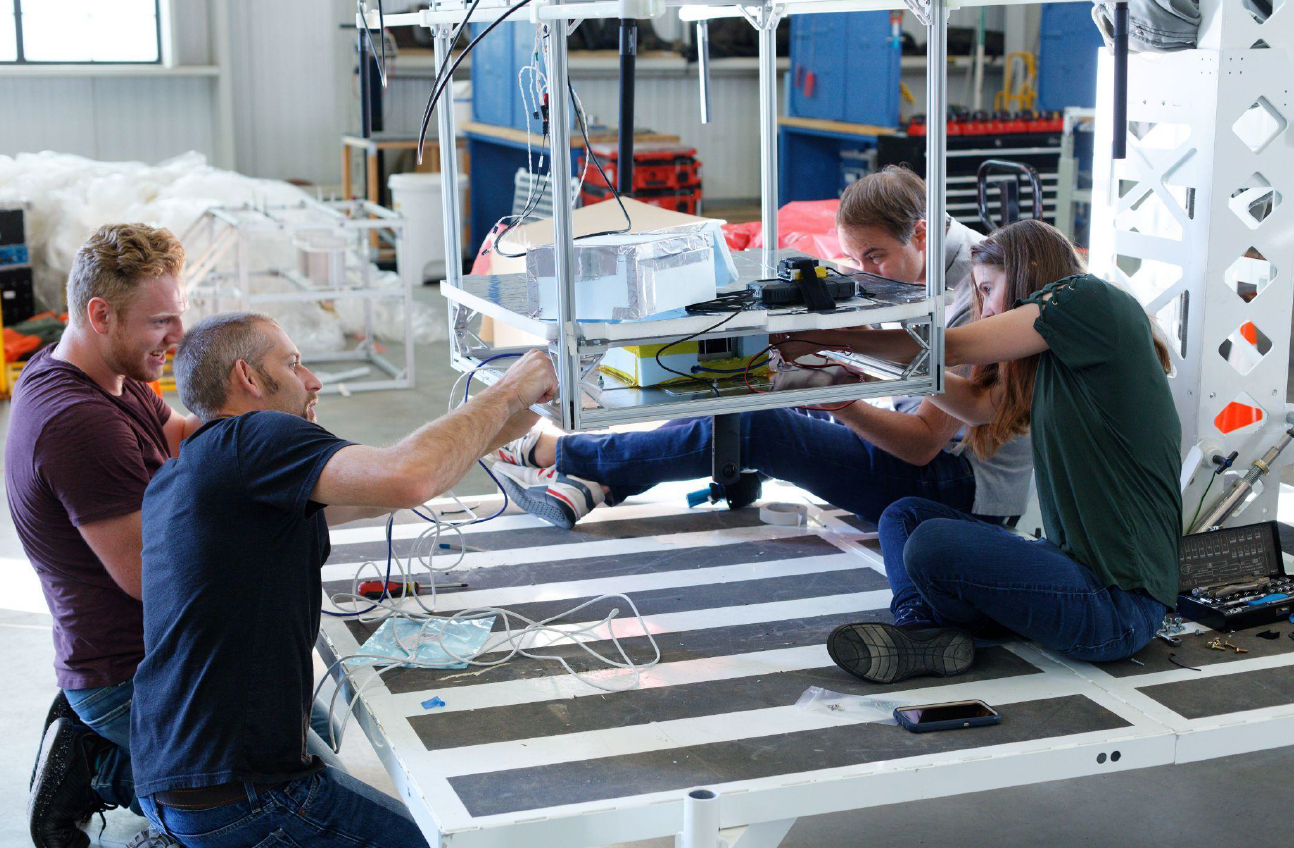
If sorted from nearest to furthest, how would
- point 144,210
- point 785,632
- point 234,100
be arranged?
point 785,632 < point 144,210 < point 234,100

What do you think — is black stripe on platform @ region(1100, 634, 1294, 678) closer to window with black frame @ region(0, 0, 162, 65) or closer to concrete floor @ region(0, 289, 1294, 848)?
concrete floor @ region(0, 289, 1294, 848)

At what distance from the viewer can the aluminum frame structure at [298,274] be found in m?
6.88

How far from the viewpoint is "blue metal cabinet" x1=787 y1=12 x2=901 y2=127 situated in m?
8.96

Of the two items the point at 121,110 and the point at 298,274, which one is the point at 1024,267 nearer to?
the point at 298,274

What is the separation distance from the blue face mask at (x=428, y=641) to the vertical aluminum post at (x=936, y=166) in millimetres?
1046

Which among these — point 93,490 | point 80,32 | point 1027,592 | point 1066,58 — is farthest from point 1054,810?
point 80,32

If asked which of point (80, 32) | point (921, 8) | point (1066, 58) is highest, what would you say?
point (80, 32)

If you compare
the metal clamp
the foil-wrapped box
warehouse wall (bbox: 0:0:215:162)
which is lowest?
the foil-wrapped box

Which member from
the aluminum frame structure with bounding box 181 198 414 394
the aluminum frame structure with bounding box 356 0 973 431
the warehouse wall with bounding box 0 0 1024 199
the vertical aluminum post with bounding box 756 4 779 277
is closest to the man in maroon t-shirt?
the aluminum frame structure with bounding box 356 0 973 431

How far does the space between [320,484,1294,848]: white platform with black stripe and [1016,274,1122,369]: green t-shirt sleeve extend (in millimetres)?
592

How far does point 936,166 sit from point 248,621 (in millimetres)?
1426

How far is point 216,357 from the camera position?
2.27m

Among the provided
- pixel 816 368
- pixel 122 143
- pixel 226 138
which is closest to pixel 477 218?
pixel 226 138

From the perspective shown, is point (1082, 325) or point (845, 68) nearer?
point (1082, 325)
